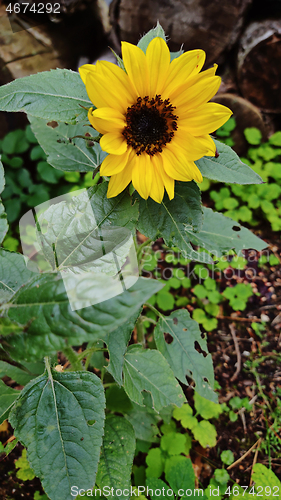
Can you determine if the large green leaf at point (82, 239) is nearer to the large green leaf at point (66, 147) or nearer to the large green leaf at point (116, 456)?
the large green leaf at point (66, 147)

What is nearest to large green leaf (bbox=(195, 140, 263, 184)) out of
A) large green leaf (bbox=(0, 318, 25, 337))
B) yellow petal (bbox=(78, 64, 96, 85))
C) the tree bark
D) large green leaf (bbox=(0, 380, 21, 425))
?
yellow petal (bbox=(78, 64, 96, 85))

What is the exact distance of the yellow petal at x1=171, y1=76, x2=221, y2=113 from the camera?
2.32ft

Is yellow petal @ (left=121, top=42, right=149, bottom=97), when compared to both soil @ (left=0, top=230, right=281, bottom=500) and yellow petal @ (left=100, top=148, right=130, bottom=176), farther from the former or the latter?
soil @ (left=0, top=230, right=281, bottom=500)

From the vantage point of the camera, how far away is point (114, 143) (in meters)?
0.72

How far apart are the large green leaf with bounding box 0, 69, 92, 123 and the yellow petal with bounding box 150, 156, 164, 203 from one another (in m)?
0.20

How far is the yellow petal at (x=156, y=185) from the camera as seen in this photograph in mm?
753

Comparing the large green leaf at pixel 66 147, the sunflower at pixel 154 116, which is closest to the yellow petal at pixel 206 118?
the sunflower at pixel 154 116

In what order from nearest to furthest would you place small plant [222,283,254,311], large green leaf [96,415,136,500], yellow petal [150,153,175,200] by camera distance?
yellow petal [150,153,175,200] → large green leaf [96,415,136,500] → small plant [222,283,254,311]

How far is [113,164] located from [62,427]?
65cm

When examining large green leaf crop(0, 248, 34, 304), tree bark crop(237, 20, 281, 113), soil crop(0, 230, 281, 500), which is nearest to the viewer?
large green leaf crop(0, 248, 34, 304)

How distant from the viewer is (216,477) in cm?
138

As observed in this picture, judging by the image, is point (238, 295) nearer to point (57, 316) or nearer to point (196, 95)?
point (196, 95)

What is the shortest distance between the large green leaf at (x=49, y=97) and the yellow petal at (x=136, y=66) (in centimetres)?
13

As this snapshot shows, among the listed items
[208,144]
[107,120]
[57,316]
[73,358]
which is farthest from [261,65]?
[57,316]
